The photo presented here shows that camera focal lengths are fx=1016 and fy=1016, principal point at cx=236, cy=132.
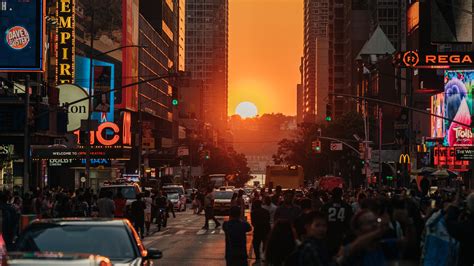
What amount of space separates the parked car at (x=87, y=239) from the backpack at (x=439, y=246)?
3.99 metres

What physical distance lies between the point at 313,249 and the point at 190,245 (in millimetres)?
24604

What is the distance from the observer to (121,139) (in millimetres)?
106688

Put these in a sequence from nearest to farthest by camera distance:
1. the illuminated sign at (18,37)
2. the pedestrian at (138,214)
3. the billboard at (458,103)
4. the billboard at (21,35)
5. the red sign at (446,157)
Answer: the pedestrian at (138,214), the billboard at (21,35), the illuminated sign at (18,37), the red sign at (446,157), the billboard at (458,103)

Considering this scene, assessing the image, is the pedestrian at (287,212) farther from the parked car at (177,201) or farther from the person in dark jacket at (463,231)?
the parked car at (177,201)

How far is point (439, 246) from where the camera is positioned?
13633 mm

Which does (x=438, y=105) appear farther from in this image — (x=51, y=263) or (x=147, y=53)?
(x=51, y=263)

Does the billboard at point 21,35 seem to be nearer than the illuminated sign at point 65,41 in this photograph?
Yes

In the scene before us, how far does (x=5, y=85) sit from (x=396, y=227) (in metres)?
59.0

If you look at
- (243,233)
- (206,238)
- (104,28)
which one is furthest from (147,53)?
(243,233)

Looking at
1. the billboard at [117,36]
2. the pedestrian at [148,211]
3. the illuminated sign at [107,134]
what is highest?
the billboard at [117,36]

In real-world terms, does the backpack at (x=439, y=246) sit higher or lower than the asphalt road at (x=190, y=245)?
higher

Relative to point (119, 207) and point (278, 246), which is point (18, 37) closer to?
point (119, 207)

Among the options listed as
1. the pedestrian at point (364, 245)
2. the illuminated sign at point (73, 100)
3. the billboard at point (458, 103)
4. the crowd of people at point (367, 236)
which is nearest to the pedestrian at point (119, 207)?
the crowd of people at point (367, 236)

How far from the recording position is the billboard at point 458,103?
3206 inches
